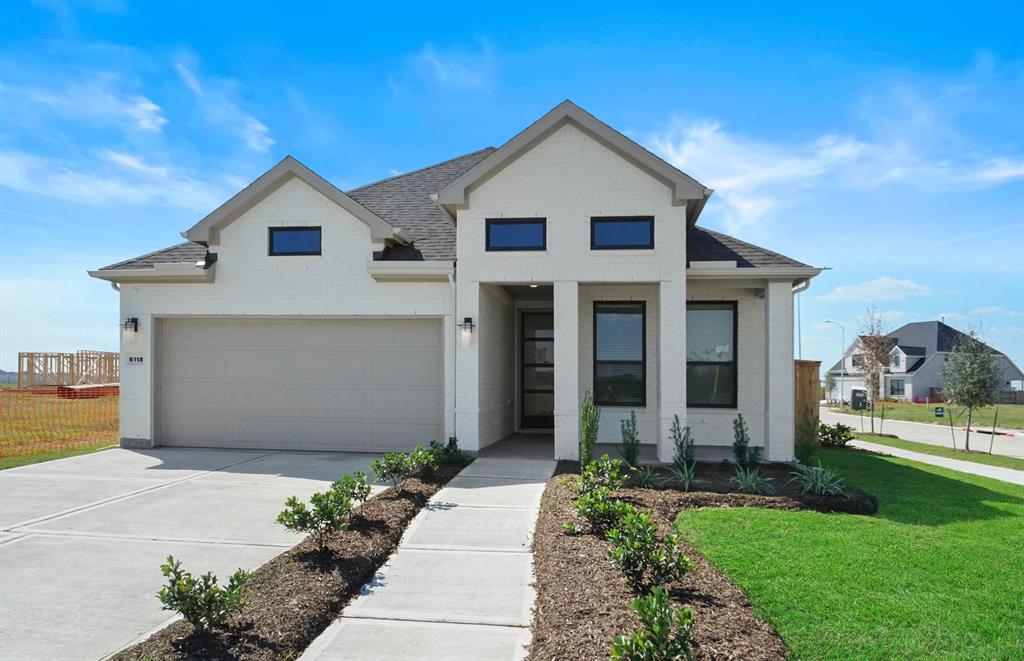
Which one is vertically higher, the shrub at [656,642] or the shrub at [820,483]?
the shrub at [656,642]

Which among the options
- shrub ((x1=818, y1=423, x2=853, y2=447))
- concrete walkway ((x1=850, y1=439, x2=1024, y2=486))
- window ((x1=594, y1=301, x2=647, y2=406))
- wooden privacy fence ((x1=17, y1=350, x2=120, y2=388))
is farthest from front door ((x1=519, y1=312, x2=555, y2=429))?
wooden privacy fence ((x1=17, y1=350, x2=120, y2=388))

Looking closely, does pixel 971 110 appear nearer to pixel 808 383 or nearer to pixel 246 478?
pixel 808 383

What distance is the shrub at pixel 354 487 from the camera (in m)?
6.20

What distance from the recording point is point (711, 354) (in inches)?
455

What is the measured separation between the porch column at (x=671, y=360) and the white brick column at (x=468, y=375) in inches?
127

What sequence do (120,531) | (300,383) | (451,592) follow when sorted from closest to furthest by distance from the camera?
(451,592), (120,531), (300,383)

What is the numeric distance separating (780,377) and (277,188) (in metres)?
9.92

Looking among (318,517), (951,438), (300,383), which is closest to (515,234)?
(300,383)

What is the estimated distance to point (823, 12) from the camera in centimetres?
941

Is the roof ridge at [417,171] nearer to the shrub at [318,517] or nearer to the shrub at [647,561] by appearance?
the shrub at [318,517]

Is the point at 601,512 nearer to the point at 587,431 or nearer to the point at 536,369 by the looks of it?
the point at 587,431

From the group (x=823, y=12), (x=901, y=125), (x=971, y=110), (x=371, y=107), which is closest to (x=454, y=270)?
(x=371, y=107)

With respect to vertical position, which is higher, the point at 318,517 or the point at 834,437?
the point at 318,517

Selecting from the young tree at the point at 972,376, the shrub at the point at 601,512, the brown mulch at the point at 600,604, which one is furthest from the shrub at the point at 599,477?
the young tree at the point at 972,376
